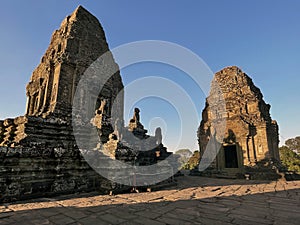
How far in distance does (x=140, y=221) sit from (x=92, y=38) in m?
15.6

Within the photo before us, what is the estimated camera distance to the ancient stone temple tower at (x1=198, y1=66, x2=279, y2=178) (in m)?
13.7

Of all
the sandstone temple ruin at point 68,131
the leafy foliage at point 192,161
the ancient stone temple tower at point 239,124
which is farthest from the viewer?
the leafy foliage at point 192,161

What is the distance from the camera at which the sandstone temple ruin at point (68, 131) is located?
5.27 metres

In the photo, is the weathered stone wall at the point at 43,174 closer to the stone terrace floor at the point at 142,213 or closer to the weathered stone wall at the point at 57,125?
the weathered stone wall at the point at 57,125

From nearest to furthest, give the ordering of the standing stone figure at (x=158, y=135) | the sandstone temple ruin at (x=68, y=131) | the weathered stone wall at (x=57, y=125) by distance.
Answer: the weathered stone wall at (x=57, y=125) < the sandstone temple ruin at (x=68, y=131) < the standing stone figure at (x=158, y=135)

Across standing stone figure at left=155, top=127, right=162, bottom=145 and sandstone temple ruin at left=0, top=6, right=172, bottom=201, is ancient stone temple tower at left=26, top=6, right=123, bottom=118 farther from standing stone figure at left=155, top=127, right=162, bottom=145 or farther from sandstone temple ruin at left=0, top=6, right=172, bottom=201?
standing stone figure at left=155, top=127, right=162, bottom=145

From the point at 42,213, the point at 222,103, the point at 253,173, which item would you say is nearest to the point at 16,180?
the point at 42,213

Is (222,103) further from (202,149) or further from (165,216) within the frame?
(165,216)

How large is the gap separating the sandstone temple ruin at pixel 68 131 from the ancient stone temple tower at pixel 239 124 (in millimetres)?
5029

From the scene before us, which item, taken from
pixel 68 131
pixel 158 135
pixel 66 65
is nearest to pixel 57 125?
pixel 68 131

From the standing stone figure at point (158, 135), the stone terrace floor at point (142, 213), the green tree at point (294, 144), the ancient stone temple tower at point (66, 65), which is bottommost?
the stone terrace floor at point (142, 213)

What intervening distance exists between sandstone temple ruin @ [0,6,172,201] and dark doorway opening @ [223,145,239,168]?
527cm

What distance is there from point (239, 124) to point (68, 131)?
12.0m

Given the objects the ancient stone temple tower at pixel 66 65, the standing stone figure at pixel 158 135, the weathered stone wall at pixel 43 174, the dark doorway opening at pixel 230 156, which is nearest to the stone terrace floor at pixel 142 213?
the weathered stone wall at pixel 43 174
